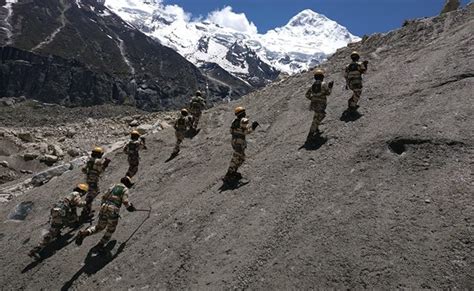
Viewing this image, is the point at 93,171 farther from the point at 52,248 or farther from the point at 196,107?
the point at 196,107

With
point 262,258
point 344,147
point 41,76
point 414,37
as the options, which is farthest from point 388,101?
point 41,76

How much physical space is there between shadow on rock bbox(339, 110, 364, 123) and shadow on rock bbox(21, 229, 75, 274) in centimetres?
1123

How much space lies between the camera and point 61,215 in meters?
16.8

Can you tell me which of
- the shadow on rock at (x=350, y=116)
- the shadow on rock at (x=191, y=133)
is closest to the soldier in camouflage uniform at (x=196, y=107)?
the shadow on rock at (x=191, y=133)

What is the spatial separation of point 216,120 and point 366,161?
13.6 metres

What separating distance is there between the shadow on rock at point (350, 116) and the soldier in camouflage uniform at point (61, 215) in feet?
33.5

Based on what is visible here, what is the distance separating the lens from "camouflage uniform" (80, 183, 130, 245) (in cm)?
1513

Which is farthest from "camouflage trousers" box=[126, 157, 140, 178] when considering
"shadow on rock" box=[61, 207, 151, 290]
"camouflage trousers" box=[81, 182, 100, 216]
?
"shadow on rock" box=[61, 207, 151, 290]

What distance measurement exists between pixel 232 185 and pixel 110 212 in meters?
4.52

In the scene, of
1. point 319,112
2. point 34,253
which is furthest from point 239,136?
point 34,253

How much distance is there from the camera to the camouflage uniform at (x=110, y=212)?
15133 millimetres

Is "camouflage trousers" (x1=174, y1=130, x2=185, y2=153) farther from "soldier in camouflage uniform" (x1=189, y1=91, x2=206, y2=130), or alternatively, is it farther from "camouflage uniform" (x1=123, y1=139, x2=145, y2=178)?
"camouflage uniform" (x1=123, y1=139, x2=145, y2=178)

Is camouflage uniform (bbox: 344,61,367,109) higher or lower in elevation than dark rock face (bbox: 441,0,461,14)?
lower

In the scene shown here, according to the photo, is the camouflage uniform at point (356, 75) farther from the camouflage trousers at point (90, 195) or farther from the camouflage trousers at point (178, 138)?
the camouflage trousers at point (90, 195)
